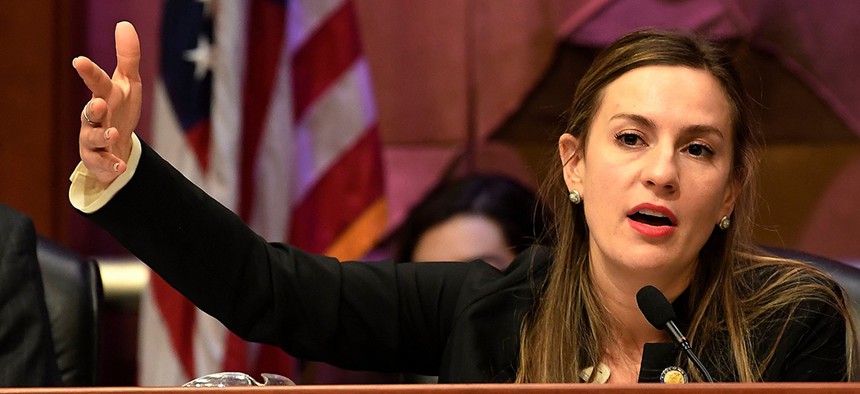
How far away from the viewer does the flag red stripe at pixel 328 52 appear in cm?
312

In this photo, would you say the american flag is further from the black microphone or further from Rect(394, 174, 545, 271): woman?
the black microphone

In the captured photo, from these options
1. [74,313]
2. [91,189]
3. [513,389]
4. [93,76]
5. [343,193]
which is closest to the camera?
[513,389]

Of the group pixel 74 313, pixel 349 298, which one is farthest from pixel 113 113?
pixel 74 313

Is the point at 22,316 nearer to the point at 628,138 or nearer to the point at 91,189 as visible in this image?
the point at 91,189

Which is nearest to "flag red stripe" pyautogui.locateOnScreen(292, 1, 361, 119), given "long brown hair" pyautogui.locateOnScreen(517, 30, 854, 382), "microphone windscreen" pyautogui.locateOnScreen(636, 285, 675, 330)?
"long brown hair" pyautogui.locateOnScreen(517, 30, 854, 382)

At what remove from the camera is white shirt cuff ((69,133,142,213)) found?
60.0 inches

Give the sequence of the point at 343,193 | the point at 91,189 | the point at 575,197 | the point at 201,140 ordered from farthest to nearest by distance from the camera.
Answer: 1. the point at 343,193
2. the point at 201,140
3. the point at 575,197
4. the point at 91,189

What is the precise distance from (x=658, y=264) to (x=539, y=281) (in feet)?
0.91

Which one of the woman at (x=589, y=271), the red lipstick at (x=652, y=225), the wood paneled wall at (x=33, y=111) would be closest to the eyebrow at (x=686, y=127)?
the woman at (x=589, y=271)

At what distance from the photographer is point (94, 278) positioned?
77.9 inches

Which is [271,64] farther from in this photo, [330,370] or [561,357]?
[561,357]

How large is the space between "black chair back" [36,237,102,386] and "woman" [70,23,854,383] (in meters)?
0.37

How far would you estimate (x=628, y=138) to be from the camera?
1.67 metres

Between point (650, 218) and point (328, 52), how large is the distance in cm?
164
